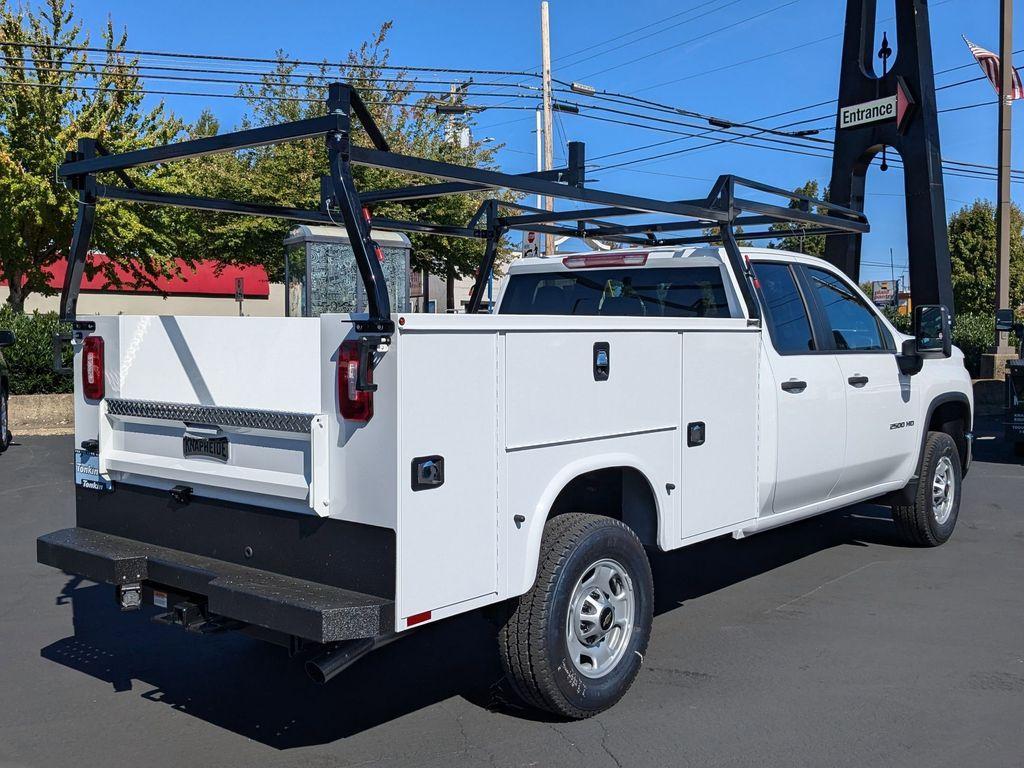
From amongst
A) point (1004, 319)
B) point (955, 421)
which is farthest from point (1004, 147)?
point (955, 421)

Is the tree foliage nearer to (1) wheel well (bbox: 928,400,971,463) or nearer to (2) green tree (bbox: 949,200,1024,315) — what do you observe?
(1) wheel well (bbox: 928,400,971,463)

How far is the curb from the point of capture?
49.8 feet

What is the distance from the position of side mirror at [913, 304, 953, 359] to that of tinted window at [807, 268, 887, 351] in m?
0.24

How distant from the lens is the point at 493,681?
5016 millimetres

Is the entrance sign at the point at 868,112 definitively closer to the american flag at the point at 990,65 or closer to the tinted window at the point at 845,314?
the tinted window at the point at 845,314

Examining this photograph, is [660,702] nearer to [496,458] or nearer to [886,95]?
[496,458]

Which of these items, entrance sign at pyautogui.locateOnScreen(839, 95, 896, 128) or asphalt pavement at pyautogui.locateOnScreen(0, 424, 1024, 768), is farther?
entrance sign at pyautogui.locateOnScreen(839, 95, 896, 128)

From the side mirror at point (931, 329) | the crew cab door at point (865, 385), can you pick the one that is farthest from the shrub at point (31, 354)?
the side mirror at point (931, 329)

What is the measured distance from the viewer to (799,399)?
593 centimetres

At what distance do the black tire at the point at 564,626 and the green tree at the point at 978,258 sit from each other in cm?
4150

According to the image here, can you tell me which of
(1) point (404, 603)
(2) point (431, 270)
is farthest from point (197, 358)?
(2) point (431, 270)

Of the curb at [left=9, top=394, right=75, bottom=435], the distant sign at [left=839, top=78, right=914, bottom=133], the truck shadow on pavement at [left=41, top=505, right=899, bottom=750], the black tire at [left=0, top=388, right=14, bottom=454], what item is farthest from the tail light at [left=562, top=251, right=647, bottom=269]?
the curb at [left=9, top=394, right=75, bottom=435]

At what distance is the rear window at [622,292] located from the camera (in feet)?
19.8

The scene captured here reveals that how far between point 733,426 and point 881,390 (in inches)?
77.8
